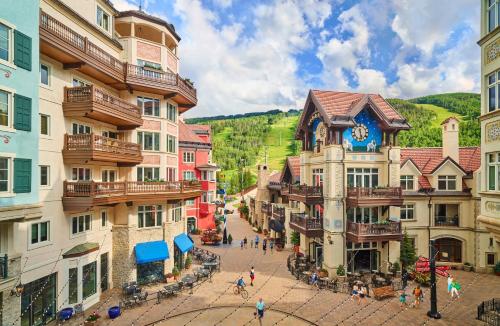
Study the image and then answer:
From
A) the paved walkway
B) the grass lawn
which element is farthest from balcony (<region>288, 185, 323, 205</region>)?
the grass lawn

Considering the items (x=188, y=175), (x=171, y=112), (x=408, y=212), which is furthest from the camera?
(x=188, y=175)

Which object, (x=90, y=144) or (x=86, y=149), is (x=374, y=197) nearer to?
(x=90, y=144)

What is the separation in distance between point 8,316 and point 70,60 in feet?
47.7

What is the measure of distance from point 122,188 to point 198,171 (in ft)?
82.2

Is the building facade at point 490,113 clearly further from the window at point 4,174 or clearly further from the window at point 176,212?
the window at point 176,212

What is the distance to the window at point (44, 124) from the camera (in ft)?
58.6

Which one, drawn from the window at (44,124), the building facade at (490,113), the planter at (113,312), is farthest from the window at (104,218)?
the building facade at (490,113)

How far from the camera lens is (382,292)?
73.8 ft

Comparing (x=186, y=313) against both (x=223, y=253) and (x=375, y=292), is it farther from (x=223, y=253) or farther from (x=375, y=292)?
(x=223, y=253)

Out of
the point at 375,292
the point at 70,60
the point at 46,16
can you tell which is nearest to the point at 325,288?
the point at 375,292

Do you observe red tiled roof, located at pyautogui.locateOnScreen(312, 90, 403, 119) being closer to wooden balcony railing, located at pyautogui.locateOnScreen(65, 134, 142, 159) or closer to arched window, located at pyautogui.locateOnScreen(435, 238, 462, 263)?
arched window, located at pyautogui.locateOnScreen(435, 238, 462, 263)

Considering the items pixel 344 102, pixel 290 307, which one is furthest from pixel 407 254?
pixel 344 102

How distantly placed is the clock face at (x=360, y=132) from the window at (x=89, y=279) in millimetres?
23882

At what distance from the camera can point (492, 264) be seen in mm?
29359
